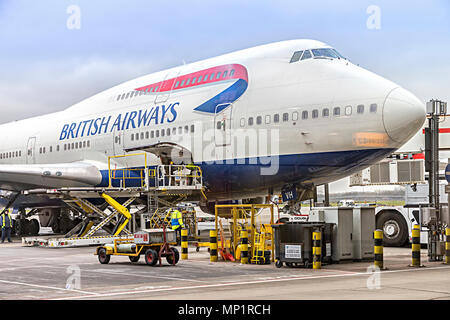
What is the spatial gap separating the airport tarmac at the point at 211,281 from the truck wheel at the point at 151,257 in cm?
25

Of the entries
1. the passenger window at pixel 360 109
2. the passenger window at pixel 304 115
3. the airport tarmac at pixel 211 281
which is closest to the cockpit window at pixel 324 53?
the passenger window at pixel 304 115

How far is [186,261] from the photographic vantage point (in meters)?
15.8

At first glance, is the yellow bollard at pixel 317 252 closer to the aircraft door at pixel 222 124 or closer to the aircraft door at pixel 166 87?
the aircraft door at pixel 222 124

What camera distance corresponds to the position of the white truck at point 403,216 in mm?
19828

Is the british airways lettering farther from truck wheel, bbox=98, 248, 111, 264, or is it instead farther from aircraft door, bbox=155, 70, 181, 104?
truck wheel, bbox=98, 248, 111, 264

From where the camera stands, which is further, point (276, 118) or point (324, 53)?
point (324, 53)

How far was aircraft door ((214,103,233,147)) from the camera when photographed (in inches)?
766

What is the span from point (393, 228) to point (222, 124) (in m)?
6.39

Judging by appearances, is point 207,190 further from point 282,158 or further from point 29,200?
point 29,200

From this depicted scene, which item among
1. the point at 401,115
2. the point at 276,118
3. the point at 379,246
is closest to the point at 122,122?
the point at 276,118

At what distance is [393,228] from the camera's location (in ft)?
66.7

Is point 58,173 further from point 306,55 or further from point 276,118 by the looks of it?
point 306,55
